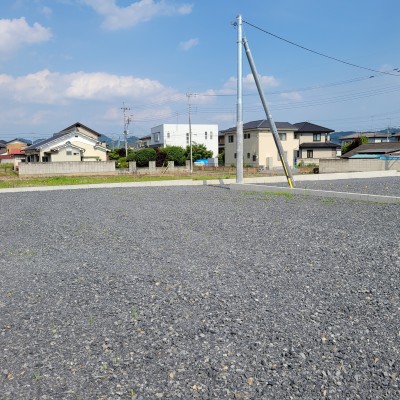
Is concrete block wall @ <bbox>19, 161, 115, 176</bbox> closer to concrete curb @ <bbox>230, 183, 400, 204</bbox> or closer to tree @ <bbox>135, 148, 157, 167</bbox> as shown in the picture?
tree @ <bbox>135, 148, 157, 167</bbox>

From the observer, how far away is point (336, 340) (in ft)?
9.49

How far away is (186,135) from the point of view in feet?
199

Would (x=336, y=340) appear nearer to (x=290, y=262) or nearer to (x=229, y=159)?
(x=290, y=262)

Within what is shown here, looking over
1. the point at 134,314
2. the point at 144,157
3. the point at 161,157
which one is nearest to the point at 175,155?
the point at 161,157

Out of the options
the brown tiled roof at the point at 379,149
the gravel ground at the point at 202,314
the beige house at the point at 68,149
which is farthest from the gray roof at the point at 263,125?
the gravel ground at the point at 202,314

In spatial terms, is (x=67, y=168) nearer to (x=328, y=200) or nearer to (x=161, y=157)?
(x=161, y=157)

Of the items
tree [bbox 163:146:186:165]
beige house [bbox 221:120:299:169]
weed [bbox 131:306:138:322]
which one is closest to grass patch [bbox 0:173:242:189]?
beige house [bbox 221:120:299:169]

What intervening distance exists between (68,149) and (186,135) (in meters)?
24.3

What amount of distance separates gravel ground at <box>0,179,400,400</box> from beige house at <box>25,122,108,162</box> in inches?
1381

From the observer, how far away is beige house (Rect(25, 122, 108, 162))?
131ft

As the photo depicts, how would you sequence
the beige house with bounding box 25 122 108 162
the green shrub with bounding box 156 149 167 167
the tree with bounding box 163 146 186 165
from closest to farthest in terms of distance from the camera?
the beige house with bounding box 25 122 108 162, the green shrub with bounding box 156 149 167 167, the tree with bounding box 163 146 186 165

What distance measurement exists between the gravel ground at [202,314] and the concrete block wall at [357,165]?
2109 cm

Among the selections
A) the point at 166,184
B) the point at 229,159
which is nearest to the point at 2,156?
the point at 229,159

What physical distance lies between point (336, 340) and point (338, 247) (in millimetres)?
3046
